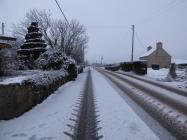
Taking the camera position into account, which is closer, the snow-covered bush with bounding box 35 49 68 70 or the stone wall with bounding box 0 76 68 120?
the stone wall with bounding box 0 76 68 120

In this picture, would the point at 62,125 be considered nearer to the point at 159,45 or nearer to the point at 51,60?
the point at 51,60

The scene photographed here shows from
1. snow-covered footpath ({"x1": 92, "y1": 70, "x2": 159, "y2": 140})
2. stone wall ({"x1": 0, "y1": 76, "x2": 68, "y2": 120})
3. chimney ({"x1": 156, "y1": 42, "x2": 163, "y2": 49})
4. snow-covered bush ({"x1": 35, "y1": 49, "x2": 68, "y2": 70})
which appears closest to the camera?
snow-covered footpath ({"x1": 92, "y1": 70, "x2": 159, "y2": 140})

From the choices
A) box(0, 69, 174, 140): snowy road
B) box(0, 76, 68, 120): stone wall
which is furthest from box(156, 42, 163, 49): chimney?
box(0, 76, 68, 120): stone wall

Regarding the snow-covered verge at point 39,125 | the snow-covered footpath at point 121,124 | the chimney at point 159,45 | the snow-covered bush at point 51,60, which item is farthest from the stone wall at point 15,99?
the chimney at point 159,45

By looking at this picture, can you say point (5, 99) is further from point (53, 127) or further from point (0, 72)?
point (0, 72)

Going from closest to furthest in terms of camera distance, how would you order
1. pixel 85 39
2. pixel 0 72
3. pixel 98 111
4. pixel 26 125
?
1. pixel 26 125
2. pixel 98 111
3. pixel 0 72
4. pixel 85 39

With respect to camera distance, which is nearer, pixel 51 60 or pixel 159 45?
pixel 51 60

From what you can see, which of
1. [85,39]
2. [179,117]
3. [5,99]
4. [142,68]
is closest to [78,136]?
[5,99]

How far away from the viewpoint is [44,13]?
4181 cm

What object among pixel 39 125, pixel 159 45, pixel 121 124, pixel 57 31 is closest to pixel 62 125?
pixel 39 125

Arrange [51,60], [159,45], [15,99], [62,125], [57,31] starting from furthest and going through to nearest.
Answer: [159,45], [57,31], [51,60], [15,99], [62,125]

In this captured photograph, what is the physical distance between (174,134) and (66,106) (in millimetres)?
4752

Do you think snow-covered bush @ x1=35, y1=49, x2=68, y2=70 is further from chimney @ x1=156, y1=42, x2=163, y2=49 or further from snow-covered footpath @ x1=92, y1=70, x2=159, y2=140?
chimney @ x1=156, y1=42, x2=163, y2=49

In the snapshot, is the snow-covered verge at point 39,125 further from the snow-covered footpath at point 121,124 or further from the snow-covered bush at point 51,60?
the snow-covered bush at point 51,60
